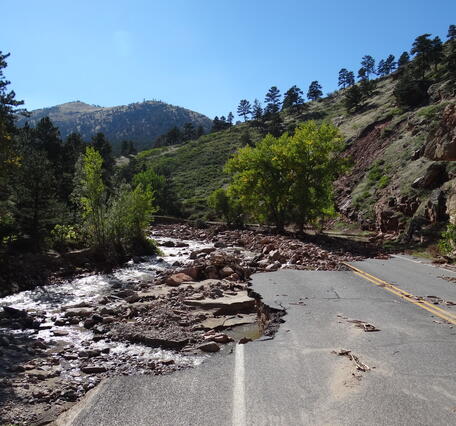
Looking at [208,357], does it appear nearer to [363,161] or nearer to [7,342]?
[7,342]

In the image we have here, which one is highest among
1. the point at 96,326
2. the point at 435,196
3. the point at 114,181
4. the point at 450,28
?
the point at 450,28

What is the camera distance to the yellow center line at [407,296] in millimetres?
7688

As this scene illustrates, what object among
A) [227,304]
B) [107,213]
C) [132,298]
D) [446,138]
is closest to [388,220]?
[446,138]

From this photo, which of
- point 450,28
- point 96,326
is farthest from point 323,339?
point 450,28

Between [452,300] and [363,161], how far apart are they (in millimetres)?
40287

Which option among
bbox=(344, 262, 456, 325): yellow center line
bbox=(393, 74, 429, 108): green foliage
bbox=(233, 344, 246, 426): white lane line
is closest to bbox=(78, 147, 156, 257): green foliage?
bbox=(344, 262, 456, 325): yellow center line

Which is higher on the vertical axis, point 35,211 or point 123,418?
point 35,211

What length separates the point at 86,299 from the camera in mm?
12539

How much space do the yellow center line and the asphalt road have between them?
3.2 inches

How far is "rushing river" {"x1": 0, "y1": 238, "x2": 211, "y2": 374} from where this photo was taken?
6.99 metres

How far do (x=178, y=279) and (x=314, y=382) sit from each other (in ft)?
29.2

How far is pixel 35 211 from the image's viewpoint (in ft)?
65.7

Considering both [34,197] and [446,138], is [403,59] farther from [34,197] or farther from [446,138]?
[34,197]

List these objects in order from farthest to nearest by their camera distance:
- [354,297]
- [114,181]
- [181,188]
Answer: [181,188] → [114,181] → [354,297]
